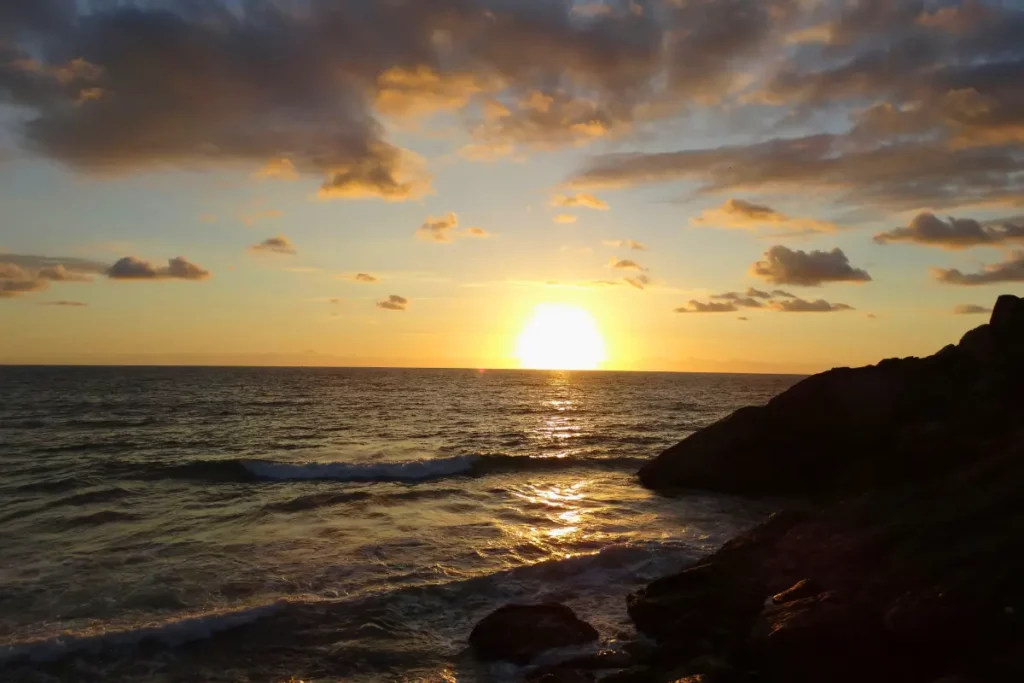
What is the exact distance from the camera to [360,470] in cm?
3042

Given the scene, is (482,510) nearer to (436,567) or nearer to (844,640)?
(436,567)

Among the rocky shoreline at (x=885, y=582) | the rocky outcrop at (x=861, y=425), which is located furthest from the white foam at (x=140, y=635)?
the rocky outcrop at (x=861, y=425)

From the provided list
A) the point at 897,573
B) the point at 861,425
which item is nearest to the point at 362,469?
the point at 861,425

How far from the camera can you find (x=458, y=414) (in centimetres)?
6119

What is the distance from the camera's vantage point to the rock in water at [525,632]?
11484 mm

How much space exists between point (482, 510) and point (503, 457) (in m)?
11.8

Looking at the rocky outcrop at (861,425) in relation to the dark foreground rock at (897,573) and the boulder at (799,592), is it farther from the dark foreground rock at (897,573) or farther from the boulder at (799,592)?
the boulder at (799,592)

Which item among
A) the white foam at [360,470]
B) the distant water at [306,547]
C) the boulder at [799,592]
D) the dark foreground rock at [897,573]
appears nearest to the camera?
the dark foreground rock at [897,573]

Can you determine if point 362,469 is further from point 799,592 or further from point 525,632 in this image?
point 799,592

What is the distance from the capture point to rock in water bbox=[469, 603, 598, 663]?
11.5 meters

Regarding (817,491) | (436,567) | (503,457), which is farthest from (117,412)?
(817,491)

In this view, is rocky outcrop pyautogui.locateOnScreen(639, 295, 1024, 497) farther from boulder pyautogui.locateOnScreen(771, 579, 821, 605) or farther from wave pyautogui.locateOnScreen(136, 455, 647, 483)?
boulder pyautogui.locateOnScreen(771, 579, 821, 605)

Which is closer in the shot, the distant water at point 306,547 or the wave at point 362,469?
the distant water at point 306,547

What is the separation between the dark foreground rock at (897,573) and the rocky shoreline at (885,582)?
0.08 feet
